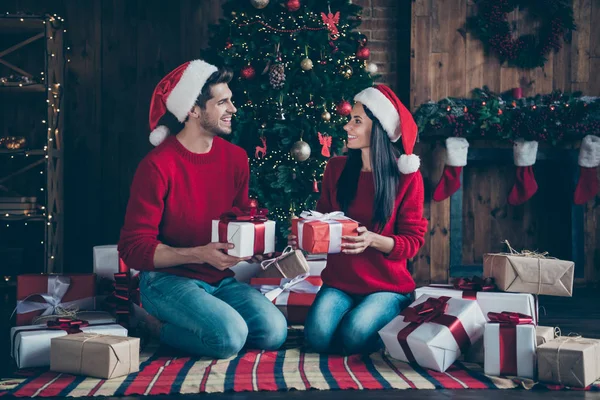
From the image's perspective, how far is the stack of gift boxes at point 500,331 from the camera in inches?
101

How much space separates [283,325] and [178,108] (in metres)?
1.02

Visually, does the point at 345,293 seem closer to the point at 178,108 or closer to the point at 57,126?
the point at 178,108

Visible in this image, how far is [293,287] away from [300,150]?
97 centimetres

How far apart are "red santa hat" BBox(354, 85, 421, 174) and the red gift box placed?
1.55 metres

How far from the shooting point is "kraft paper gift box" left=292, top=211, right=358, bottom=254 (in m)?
2.83

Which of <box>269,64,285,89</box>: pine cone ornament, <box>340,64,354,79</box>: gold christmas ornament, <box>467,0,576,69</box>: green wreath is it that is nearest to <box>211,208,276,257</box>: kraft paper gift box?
<box>269,64,285,89</box>: pine cone ornament

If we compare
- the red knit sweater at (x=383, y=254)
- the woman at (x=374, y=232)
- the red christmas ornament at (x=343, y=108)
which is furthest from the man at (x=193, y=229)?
the red christmas ornament at (x=343, y=108)

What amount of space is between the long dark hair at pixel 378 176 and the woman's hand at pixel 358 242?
167 mm

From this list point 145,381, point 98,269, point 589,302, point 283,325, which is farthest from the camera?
point 589,302

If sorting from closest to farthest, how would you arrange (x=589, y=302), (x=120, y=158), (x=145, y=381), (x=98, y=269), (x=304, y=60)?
(x=145, y=381), (x=98, y=269), (x=304, y=60), (x=589, y=302), (x=120, y=158)

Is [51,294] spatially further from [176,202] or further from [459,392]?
[459,392]

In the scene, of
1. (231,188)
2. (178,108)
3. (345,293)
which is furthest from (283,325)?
(178,108)

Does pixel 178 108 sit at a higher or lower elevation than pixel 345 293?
higher

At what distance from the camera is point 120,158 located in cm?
516
